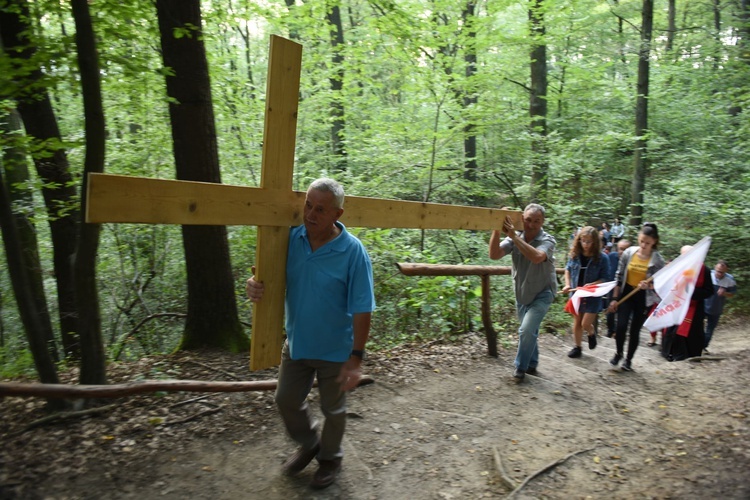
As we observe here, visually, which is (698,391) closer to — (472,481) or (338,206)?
(472,481)

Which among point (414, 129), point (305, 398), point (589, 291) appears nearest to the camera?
point (305, 398)

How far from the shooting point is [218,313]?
4852 millimetres

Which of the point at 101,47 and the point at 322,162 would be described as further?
the point at 322,162

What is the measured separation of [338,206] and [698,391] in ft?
16.8

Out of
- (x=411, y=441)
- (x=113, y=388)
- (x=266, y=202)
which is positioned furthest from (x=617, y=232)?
(x=113, y=388)

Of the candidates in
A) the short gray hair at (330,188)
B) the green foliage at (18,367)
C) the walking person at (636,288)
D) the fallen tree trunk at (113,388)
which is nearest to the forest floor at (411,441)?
the fallen tree trunk at (113,388)

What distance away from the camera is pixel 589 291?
6184mm

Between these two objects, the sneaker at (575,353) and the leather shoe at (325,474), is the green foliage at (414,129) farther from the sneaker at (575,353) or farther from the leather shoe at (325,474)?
the leather shoe at (325,474)

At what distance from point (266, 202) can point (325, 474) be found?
1837 mm

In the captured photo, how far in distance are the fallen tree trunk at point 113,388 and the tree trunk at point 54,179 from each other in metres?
1.57

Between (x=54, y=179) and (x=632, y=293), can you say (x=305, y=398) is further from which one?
(x=632, y=293)

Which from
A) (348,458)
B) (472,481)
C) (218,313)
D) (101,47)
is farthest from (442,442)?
(101,47)

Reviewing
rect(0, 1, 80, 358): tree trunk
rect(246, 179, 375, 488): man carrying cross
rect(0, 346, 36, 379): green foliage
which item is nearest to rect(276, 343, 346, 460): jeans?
rect(246, 179, 375, 488): man carrying cross

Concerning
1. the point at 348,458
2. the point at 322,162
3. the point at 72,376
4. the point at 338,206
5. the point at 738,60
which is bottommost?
the point at 348,458
